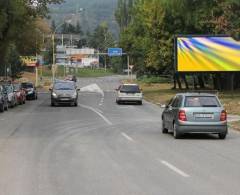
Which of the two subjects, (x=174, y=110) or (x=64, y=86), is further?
(x=64, y=86)

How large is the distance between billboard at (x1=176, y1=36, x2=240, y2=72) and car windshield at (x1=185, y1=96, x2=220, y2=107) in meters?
30.8

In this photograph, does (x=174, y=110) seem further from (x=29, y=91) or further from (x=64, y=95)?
(x=29, y=91)

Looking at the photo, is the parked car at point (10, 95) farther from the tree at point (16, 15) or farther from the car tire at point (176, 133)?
the car tire at point (176, 133)

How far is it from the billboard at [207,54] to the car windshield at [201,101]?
30.8 metres

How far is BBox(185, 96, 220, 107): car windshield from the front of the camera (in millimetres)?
21062

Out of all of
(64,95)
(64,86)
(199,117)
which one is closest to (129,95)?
(64,86)

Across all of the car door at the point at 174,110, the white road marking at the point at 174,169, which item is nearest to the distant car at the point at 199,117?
the car door at the point at 174,110

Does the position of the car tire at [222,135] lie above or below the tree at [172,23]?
below

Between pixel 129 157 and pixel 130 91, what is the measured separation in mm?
34338

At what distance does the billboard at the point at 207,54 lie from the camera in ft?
170

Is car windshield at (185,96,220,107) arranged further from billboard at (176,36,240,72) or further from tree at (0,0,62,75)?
billboard at (176,36,240,72)

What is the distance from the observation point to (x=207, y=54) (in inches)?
2062

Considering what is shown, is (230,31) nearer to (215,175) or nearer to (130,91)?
(130,91)

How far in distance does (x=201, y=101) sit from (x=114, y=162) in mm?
7301
